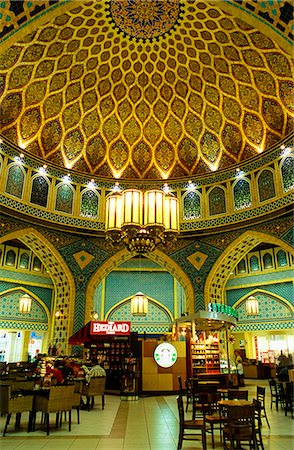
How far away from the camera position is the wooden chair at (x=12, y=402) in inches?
266

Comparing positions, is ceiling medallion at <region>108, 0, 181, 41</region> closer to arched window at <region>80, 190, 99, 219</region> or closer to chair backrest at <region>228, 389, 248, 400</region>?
arched window at <region>80, 190, 99, 219</region>

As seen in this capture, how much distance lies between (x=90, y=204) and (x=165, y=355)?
7.02m

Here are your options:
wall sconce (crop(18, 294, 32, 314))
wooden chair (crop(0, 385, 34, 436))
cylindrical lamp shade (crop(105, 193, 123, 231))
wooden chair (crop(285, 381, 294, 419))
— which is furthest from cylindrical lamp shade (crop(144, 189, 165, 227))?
wall sconce (crop(18, 294, 32, 314))

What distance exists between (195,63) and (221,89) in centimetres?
Result: 145

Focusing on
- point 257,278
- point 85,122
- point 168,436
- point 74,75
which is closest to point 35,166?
point 85,122

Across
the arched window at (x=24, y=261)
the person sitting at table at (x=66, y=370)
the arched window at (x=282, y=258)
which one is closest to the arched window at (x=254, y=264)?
the arched window at (x=282, y=258)

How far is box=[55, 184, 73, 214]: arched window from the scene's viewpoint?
15633 millimetres

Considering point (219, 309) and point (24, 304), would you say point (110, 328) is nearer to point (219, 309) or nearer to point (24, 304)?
point (219, 309)

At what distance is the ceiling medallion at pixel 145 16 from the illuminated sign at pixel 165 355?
11.1 m

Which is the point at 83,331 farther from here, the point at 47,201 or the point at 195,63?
the point at 195,63

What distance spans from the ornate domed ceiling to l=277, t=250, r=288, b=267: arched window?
6.22 meters

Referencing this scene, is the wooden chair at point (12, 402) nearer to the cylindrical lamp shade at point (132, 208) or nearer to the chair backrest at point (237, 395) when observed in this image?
the chair backrest at point (237, 395)

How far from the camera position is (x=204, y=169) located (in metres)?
16.6

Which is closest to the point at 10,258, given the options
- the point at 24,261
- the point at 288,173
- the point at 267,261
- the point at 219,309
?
the point at 24,261
